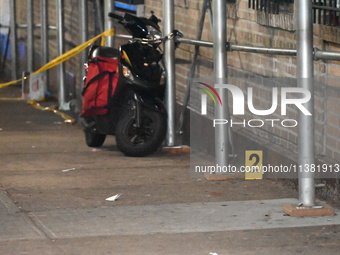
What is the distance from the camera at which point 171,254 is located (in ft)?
20.9

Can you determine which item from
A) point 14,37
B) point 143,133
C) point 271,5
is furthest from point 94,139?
point 14,37

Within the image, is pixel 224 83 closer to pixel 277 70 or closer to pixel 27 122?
pixel 277 70

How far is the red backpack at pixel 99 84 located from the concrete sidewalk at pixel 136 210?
513mm

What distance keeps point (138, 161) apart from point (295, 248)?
3.83 m

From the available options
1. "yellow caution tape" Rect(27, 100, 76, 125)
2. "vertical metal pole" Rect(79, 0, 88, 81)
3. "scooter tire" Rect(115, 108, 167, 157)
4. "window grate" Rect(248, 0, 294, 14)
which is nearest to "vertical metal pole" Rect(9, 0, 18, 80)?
"yellow caution tape" Rect(27, 100, 76, 125)

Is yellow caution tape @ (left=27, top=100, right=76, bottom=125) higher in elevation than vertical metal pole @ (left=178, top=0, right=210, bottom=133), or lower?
lower

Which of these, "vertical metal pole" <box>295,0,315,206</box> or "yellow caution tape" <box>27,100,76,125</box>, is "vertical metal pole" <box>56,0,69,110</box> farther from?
"vertical metal pole" <box>295,0,315,206</box>

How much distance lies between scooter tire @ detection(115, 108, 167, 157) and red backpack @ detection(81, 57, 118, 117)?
12.0 inches

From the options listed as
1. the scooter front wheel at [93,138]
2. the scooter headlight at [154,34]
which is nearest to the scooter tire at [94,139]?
the scooter front wheel at [93,138]

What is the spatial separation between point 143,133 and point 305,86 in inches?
127

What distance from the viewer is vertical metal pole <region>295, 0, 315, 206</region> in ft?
23.8

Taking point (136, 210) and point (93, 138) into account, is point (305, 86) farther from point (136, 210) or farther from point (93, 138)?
point (93, 138)

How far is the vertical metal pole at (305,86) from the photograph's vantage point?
726 centimetres

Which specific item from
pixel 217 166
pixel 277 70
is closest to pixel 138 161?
pixel 217 166
